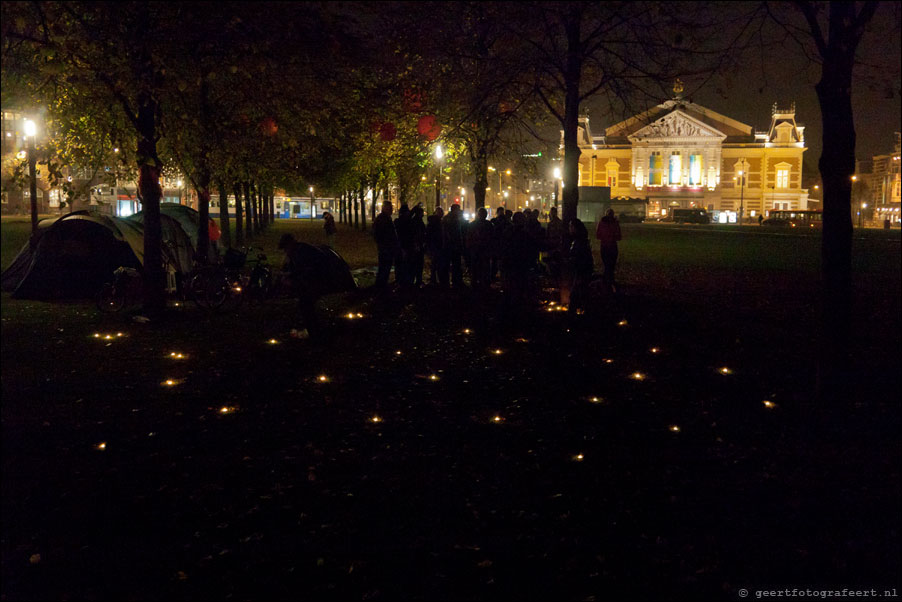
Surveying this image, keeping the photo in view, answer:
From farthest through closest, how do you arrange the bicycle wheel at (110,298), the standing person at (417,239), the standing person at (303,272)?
the standing person at (417,239) → the bicycle wheel at (110,298) → the standing person at (303,272)

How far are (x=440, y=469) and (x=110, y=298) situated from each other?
11.2m

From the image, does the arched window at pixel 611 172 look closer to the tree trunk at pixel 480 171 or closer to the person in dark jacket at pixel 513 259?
the tree trunk at pixel 480 171

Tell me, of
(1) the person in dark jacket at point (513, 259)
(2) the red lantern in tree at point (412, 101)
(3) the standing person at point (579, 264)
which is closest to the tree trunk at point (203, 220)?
(2) the red lantern in tree at point (412, 101)

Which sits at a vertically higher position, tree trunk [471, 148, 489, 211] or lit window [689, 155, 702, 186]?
lit window [689, 155, 702, 186]

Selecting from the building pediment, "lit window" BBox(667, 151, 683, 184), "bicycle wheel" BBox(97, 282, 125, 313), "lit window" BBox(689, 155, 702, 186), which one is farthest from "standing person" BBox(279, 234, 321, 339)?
"lit window" BBox(689, 155, 702, 186)

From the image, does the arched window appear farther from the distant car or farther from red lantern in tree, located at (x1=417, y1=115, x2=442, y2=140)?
red lantern in tree, located at (x1=417, y1=115, x2=442, y2=140)

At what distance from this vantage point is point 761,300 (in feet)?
56.2

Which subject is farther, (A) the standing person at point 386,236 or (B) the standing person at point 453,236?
(B) the standing person at point 453,236

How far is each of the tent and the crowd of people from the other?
5688 mm

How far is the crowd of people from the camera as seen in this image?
15.4 metres

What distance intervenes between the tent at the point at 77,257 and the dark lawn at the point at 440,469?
5361 mm

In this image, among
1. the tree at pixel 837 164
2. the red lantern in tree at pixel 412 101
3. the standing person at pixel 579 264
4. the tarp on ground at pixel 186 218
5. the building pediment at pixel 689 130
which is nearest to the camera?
the tree at pixel 837 164

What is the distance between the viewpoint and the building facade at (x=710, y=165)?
10756cm

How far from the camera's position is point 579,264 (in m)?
15.4
